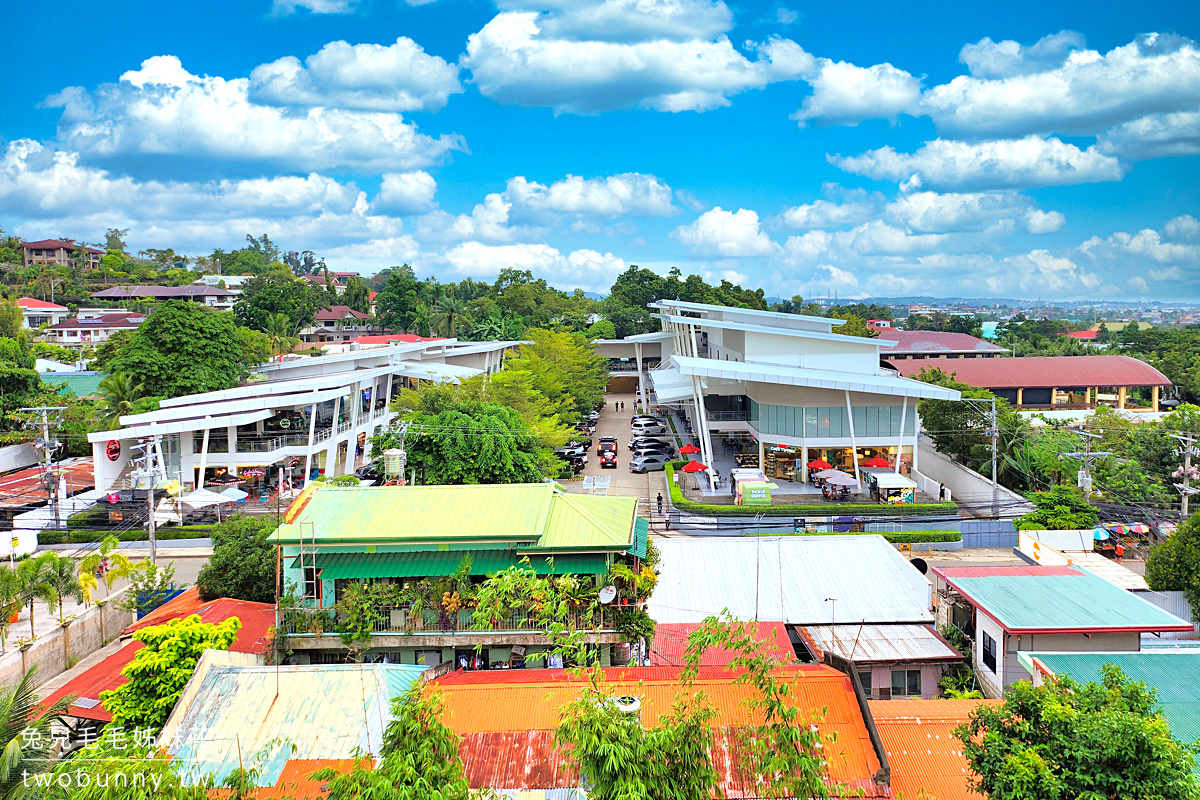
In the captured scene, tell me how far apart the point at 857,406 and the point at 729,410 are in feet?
31.7

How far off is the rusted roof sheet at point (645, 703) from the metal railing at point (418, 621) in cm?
134

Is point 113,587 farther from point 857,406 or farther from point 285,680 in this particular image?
point 857,406

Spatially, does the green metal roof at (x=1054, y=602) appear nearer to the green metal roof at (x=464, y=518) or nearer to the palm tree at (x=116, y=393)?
the green metal roof at (x=464, y=518)

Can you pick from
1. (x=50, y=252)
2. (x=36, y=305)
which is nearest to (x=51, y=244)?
(x=50, y=252)

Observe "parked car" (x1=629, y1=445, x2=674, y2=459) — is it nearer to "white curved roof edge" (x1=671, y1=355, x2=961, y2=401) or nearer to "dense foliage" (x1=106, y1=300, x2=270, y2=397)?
"white curved roof edge" (x1=671, y1=355, x2=961, y2=401)

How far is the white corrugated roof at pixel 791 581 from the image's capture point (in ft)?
52.7

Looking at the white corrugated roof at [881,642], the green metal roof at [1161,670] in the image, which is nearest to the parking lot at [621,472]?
the white corrugated roof at [881,642]

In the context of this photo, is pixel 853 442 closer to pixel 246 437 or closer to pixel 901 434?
pixel 901 434

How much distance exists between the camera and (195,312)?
3672 centimetres

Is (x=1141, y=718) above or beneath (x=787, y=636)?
above

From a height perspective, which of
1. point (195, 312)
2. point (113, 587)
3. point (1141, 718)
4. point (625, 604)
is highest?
point (195, 312)

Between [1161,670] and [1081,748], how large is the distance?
24.6 feet

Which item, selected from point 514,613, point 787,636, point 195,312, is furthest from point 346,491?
point 195,312

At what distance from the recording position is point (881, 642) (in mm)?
15031
